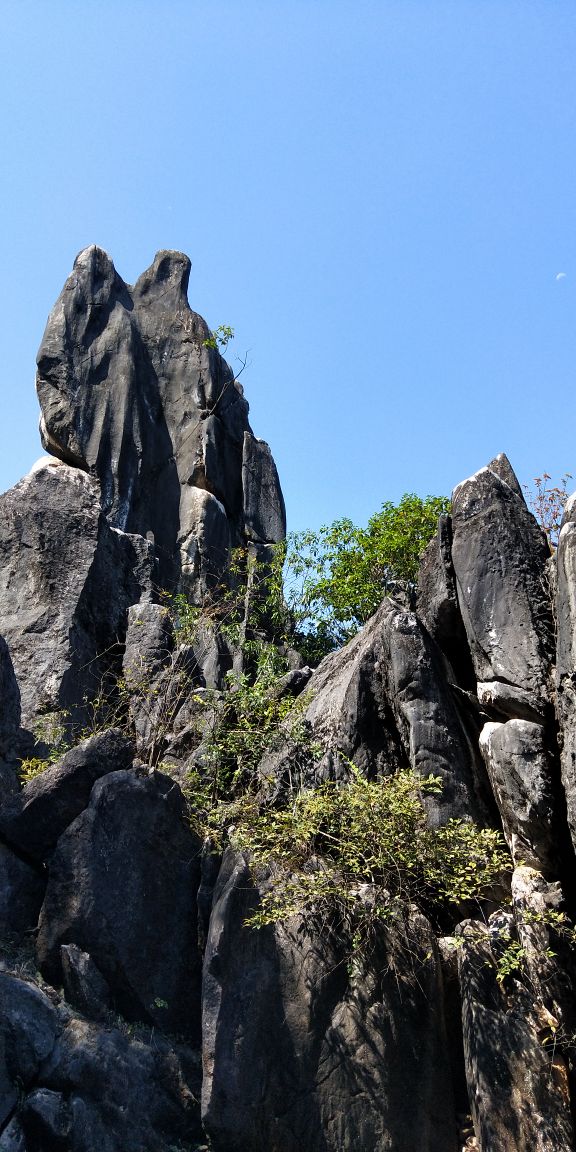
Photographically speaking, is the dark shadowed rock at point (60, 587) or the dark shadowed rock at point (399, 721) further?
the dark shadowed rock at point (60, 587)

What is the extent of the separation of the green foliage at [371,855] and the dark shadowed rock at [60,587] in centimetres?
514

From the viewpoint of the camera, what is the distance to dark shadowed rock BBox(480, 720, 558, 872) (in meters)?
9.05

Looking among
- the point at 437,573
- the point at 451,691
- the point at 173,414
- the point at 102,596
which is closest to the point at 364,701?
the point at 451,691

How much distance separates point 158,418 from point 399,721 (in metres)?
16.0

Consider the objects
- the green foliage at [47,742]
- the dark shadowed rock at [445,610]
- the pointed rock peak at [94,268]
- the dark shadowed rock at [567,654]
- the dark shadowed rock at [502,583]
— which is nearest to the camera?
the dark shadowed rock at [567,654]

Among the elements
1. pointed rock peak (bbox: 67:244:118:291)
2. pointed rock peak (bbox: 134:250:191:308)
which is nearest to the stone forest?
pointed rock peak (bbox: 67:244:118:291)

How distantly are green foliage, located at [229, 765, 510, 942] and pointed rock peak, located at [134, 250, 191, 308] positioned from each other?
19867mm

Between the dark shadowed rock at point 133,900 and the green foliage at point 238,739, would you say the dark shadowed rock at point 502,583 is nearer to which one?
the green foliage at point 238,739

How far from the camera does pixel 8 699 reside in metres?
11.3

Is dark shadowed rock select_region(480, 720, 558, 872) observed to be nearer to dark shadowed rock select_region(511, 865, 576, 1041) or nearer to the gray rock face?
dark shadowed rock select_region(511, 865, 576, 1041)

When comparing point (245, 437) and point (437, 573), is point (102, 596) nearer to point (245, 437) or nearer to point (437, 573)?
point (437, 573)

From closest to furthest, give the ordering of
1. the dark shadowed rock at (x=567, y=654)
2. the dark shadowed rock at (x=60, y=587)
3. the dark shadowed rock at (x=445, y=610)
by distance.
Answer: the dark shadowed rock at (x=567, y=654), the dark shadowed rock at (x=445, y=610), the dark shadowed rock at (x=60, y=587)

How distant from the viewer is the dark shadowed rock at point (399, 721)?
9.90 metres

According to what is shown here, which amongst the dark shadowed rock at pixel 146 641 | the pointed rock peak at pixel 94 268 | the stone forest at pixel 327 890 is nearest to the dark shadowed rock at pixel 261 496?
the pointed rock peak at pixel 94 268
